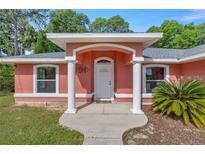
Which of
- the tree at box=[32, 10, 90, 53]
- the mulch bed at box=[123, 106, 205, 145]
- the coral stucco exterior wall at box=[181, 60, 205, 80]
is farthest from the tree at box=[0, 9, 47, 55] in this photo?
the mulch bed at box=[123, 106, 205, 145]

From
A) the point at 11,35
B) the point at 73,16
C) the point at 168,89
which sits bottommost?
the point at 168,89

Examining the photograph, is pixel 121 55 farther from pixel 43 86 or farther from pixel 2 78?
pixel 2 78

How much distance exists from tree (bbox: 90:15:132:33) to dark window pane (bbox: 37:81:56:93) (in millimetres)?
32760

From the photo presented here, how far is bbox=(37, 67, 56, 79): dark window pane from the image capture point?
1315cm

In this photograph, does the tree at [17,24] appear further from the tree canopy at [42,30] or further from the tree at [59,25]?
the tree at [59,25]

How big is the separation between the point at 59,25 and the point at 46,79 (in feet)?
73.2

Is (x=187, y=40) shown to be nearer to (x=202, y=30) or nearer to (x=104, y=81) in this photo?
(x=202, y=30)

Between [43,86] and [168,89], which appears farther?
[43,86]

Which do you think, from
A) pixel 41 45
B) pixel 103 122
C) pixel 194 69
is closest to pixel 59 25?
pixel 41 45

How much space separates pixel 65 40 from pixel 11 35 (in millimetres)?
22958

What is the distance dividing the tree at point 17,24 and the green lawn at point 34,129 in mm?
20847

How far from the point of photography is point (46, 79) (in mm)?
13078

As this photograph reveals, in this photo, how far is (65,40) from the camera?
32.7ft
